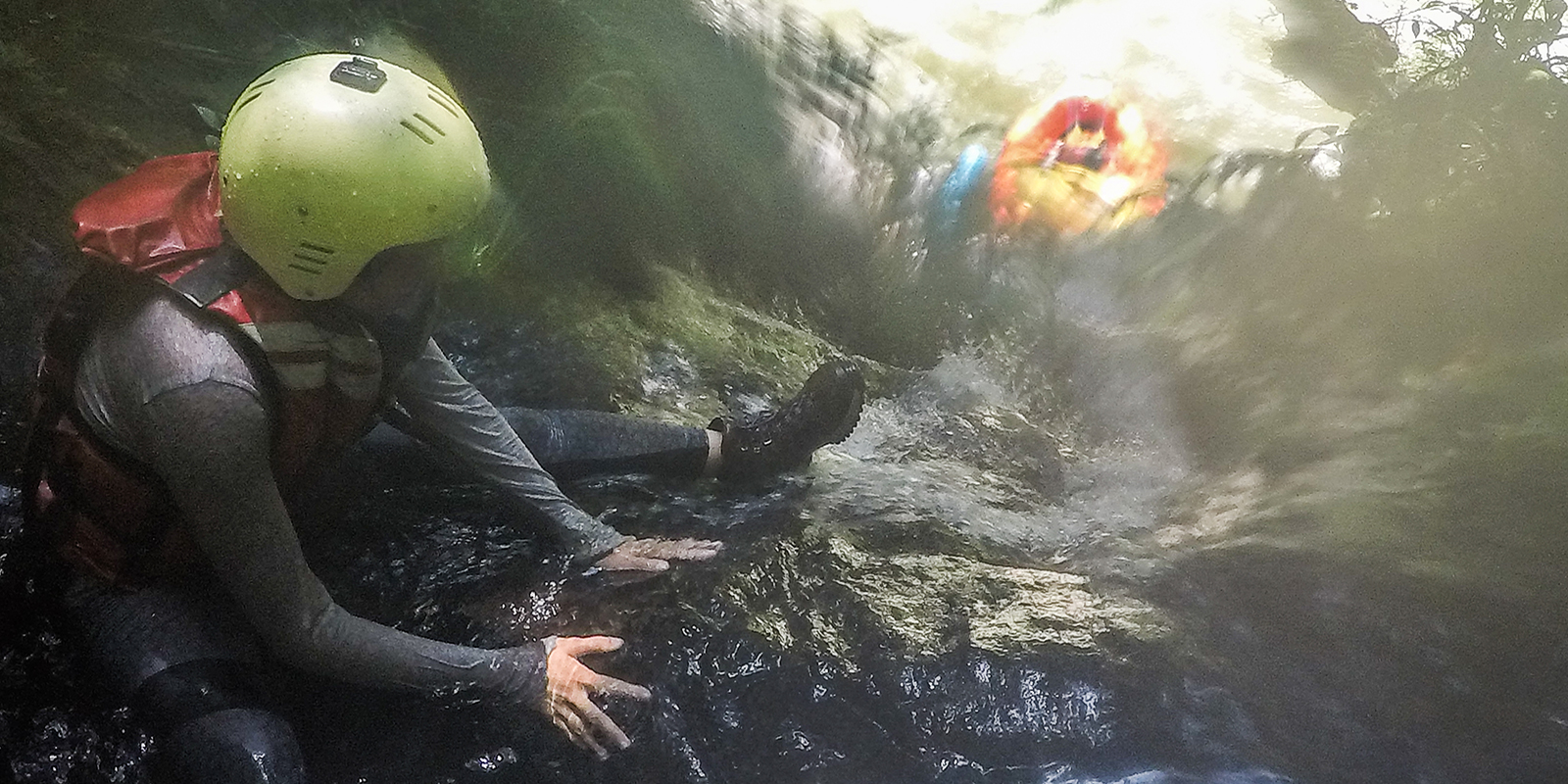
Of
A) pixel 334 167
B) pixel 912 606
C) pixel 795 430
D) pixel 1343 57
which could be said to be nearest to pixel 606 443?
pixel 795 430

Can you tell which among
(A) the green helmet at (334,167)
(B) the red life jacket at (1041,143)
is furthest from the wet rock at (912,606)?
(B) the red life jacket at (1041,143)

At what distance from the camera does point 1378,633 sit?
2010 mm

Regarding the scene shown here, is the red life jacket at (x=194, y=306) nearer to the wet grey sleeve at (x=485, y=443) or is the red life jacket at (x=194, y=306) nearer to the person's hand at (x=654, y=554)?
the wet grey sleeve at (x=485, y=443)

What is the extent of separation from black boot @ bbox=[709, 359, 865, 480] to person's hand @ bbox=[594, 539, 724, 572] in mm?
355

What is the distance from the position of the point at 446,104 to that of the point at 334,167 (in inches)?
9.3

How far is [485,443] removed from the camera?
2.34m

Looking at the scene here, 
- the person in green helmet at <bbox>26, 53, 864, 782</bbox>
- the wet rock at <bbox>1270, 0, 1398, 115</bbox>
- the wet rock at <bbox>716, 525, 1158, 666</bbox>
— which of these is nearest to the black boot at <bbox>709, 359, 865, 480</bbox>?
the wet rock at <bbox>716, 525, 1158, 666</bbox>

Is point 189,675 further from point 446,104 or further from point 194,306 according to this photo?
point 446,104

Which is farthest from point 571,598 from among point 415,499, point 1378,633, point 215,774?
point 1378,633

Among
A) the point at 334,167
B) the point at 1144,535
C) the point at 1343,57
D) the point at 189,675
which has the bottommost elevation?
the point at 189,675

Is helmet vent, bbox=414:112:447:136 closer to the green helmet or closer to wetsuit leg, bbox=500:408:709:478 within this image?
the green helmet

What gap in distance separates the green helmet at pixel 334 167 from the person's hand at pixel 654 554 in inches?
39.0

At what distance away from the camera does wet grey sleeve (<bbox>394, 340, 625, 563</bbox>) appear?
2238 millimetres

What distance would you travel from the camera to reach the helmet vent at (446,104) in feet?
5.17
